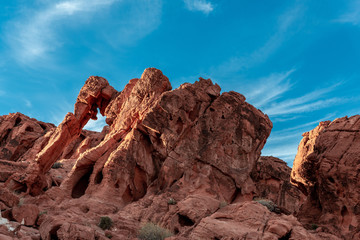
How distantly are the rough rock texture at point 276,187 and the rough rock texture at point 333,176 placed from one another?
17008 millimetres

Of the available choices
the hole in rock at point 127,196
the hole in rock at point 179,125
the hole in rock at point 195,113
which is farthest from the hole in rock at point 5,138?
the hole in rock at point 195,113

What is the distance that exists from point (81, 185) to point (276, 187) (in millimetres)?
24942

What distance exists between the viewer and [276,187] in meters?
35.3

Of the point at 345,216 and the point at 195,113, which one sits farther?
the point at 195,113

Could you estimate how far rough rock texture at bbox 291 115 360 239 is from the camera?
14.6 m

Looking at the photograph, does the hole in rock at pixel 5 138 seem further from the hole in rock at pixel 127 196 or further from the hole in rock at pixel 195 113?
the hole in rock at pixel 195 113

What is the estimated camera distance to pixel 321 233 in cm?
1384

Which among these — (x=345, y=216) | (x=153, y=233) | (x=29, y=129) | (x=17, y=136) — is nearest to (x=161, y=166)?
(x=153, y=233)

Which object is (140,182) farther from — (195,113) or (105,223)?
(105,223)

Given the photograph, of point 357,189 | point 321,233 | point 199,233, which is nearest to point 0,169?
point 199,233

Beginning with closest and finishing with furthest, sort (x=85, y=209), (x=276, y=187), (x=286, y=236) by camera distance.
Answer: (x=286, y=236)
(x=85, y=209)
(x=276, y=187)

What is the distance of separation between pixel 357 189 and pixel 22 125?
51.1m

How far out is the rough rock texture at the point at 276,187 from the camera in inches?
1371

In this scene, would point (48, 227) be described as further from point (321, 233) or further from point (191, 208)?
point (321, 233)
